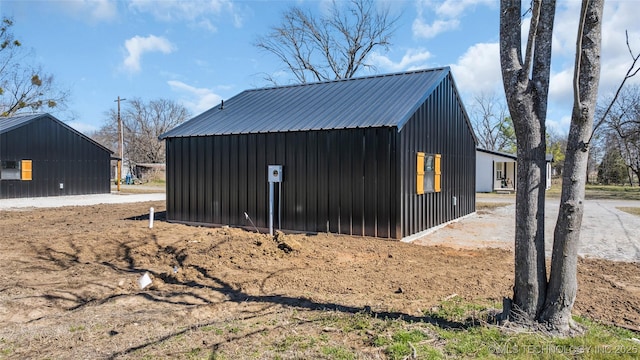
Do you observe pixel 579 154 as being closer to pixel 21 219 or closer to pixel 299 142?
pixel 299 142

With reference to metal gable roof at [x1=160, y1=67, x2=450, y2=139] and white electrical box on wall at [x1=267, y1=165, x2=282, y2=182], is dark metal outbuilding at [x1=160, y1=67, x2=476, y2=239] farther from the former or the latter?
white electrical box on wall at [x1=267, y1=165, x2=282, y2=182]

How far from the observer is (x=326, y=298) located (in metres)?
4.95

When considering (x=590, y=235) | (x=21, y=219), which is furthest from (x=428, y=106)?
(x=21, y=219)

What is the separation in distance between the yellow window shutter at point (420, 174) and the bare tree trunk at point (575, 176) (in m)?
6.28

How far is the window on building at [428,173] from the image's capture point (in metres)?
10.1

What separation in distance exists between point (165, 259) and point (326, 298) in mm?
3300

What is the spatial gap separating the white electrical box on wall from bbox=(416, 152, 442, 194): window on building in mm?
3210

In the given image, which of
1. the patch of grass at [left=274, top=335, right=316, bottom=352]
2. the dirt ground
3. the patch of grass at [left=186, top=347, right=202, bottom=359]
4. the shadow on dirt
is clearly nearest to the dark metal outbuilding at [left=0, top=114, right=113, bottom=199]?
the dirt ground

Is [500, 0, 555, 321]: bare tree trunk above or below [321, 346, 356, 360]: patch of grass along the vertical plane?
above

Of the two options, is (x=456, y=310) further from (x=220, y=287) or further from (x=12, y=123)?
(x=12, y=123)

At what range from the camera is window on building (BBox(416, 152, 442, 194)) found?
10086mm

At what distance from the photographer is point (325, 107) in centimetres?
1141

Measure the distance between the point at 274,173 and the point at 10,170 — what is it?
765 inches

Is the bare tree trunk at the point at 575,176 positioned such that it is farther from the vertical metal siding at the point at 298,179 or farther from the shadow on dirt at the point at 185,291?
the vertical metal siding at the point at 298,179
